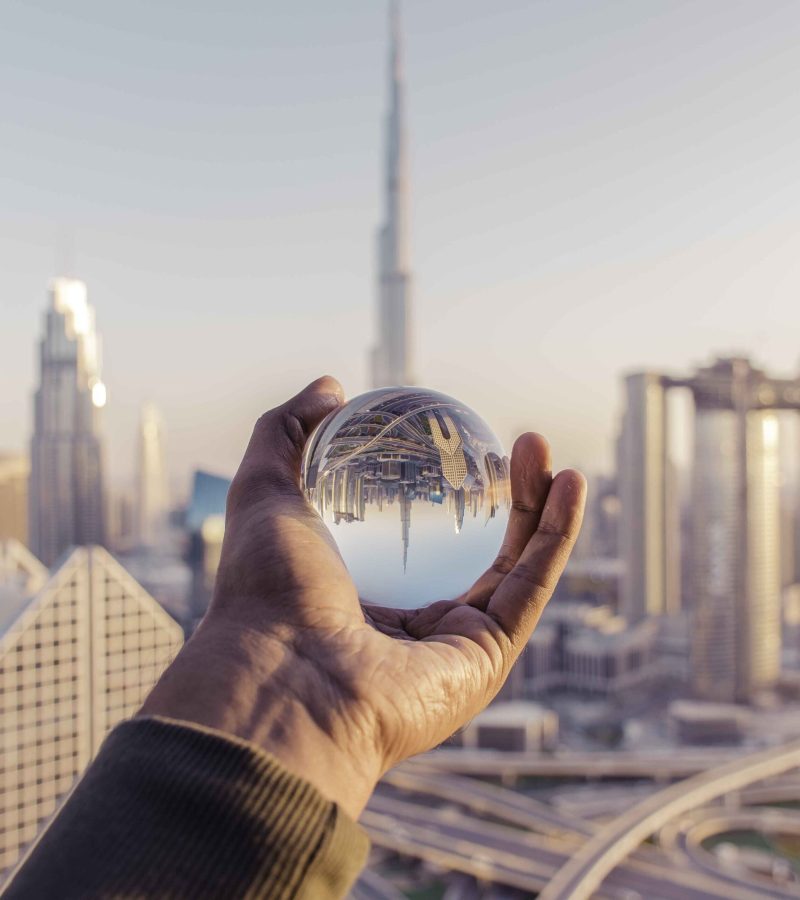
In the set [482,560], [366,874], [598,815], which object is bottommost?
[598,815]

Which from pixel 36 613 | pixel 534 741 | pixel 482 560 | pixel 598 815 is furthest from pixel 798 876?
pixel 482 560

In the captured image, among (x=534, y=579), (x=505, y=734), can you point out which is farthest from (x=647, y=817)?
(x=534, y=579)

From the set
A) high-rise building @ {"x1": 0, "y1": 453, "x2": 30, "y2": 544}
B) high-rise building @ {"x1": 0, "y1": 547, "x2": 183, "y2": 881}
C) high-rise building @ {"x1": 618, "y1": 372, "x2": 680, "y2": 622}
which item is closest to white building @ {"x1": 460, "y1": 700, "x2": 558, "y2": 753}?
high-rise building @ {"x1": 0, "y1": 453, "x2": 30, "y2": 544}

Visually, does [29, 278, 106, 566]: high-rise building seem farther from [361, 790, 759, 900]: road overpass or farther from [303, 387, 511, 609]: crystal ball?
[303, 387, 511, 609]: crystal ball

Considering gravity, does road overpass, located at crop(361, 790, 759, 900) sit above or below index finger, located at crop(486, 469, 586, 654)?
below

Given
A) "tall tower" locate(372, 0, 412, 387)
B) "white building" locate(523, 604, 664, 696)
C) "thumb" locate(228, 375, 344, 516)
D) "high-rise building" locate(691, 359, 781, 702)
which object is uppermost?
"tall tower" locate(372, 0, 412, 387)

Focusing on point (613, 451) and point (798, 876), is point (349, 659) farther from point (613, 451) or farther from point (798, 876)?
point (613, 451)

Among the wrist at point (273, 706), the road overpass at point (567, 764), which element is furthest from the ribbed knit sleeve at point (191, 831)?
the road overpass at point (567, 764)

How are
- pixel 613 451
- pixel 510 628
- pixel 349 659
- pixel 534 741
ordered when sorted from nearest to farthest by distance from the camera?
pixel 349 659, pixel 510 628, pixel 534 741, pixel 613 451
